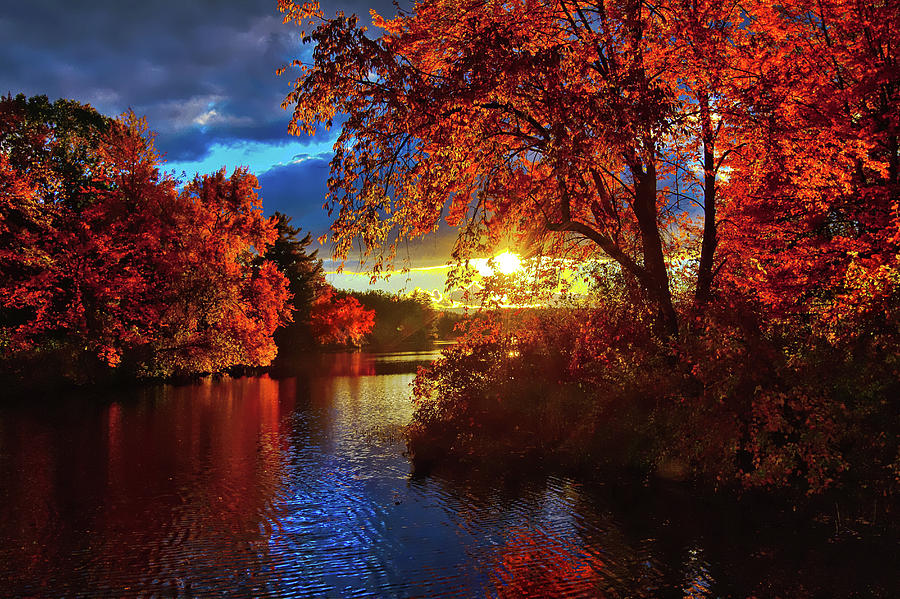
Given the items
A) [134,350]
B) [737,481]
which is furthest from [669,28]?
[134,350]

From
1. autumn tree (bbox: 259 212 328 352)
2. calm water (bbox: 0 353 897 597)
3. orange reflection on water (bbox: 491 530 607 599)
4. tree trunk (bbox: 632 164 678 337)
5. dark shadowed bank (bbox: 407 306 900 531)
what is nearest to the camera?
orange reflection on water (bbox: 491 530 607 599)

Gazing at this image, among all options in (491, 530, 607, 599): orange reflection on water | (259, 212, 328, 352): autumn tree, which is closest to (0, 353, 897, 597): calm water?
(491, 530, 607, 599): orange reflection on water

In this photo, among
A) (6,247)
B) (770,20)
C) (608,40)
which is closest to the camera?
(608,40)

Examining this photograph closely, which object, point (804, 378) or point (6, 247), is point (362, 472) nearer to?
point (804, 378)

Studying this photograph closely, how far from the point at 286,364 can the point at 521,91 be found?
180ft

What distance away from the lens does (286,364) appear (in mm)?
64625

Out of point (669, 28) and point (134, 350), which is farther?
point (134, 350)

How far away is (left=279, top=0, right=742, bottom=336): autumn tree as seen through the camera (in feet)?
41.9

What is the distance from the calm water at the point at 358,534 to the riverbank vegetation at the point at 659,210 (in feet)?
5.43

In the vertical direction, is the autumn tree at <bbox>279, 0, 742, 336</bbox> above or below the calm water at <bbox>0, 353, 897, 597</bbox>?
above

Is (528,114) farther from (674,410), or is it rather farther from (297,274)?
(297,274)

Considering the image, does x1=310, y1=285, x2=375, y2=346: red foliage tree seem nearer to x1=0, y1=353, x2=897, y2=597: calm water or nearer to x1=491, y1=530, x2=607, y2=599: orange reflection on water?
x1=0, y1=353, x2=897, y2=597: calm water

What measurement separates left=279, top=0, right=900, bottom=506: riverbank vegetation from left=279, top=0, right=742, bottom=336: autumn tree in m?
0.07

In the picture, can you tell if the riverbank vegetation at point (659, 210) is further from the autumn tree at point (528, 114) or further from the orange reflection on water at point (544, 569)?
the orange reflection on water at point (544, 569)
